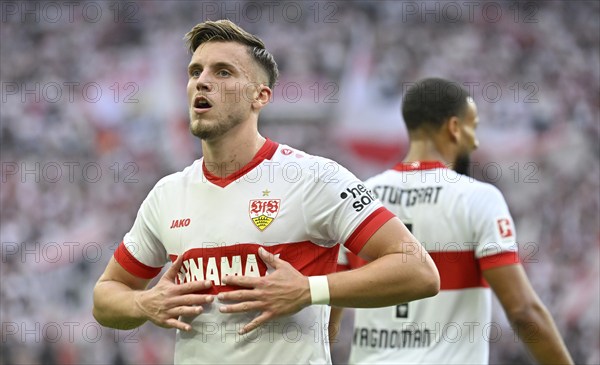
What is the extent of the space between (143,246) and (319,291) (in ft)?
2.94

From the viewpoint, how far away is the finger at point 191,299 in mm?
3027

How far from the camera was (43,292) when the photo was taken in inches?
386

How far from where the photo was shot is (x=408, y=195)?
448 cm

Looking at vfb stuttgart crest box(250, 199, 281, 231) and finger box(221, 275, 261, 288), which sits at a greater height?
vfb stuttgart crest box(250, 199, 281, 231)

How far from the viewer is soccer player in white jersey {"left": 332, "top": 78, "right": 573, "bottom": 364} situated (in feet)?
13.7

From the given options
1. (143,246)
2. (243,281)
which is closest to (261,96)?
(143,246)

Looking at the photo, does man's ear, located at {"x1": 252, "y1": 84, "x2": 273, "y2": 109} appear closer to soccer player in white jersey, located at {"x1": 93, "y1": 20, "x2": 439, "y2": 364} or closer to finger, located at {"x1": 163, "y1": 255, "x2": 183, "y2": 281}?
soccer player in white jersey, located at {"x1": 93, "y1": 20, "x2": 439, "y2": 364}

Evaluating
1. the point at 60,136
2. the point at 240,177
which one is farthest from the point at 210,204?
the point at 60,136

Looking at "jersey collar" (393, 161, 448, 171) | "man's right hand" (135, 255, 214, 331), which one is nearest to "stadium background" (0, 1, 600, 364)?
"jersey collar" (393, 161, 448, 171)

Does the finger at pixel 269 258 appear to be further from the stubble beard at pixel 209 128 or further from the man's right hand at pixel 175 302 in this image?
the stubble beard at pixel 209 128

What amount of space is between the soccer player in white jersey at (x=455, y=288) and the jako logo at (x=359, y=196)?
4.09 ft

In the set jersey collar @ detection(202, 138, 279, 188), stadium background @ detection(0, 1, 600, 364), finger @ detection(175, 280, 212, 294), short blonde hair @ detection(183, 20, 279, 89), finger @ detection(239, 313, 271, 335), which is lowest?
finger @ detection(239, 313, 271, 335)

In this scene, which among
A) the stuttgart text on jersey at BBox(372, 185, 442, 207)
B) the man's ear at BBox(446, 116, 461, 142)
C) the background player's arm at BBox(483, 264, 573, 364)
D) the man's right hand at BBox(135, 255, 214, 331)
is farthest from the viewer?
the man's ear at BBox(446, 116, 461, 142)

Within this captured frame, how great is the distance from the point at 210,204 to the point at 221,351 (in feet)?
1.88
